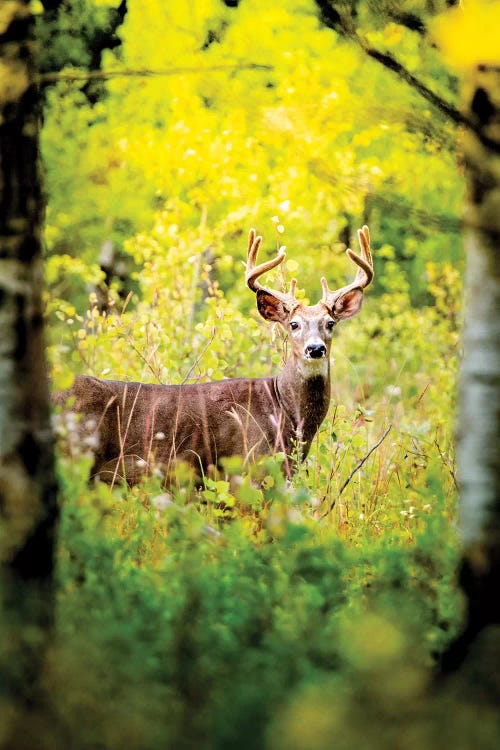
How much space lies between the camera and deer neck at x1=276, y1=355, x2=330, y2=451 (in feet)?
23.1

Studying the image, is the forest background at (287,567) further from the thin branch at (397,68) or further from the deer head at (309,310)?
the deer head at (309,310)

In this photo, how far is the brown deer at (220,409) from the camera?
6.91 meters

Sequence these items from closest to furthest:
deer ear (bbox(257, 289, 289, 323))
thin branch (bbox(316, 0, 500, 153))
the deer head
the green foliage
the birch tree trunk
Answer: the green foliage < the birch tree trunk < thin branch (bbox(316, 0, 500, 153)) < the deer head < deer ear (bbox(257, 289, 289, 323))

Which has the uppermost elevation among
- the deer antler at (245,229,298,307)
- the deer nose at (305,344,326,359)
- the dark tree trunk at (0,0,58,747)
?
the dark tree trunk at (0,0,58,747)

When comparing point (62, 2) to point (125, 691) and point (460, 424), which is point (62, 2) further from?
point (125, 691)

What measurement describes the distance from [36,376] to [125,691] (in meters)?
0.99

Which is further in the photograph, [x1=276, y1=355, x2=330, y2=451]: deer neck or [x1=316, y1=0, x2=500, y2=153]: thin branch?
[x1=276, y1=355, x2=330, y2=451]: deer neck

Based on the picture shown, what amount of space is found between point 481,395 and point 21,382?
4.44ft

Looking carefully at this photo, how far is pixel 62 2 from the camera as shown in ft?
21.7

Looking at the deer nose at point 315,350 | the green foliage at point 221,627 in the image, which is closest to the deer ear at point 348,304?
the deer nose at point 315,350

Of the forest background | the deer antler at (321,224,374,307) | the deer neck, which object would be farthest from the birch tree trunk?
the deer antler at (321,224,374,307)

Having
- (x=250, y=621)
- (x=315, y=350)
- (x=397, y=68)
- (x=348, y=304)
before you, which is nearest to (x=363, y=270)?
(x=348, y=304)

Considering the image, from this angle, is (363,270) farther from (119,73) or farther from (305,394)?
(119,73)

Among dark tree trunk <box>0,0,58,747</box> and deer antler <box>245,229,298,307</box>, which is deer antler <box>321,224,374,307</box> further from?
dark tree trunk <box>0,0,58,747</box>
